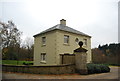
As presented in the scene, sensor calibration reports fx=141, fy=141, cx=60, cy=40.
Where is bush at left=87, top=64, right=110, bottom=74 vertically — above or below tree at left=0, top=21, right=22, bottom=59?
below

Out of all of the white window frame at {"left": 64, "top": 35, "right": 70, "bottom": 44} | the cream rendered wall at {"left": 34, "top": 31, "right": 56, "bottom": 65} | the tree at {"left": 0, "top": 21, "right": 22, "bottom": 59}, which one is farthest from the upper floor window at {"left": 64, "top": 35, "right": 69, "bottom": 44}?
the tree at {"left": 0, "top": 21, "right": 22, "bottom": 59}

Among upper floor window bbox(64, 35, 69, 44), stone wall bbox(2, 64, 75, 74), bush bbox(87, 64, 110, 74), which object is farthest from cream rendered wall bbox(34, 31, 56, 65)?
bush bbox(87, 64, 110, 74)

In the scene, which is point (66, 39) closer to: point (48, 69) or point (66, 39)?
point (66, 39)

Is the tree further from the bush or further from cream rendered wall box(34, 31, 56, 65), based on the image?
the bush

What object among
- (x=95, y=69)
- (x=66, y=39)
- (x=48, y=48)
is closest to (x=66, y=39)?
(x=66, y=39)

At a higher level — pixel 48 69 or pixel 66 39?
pixel 66 39

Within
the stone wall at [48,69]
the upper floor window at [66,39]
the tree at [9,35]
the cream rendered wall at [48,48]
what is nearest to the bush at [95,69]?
the stone wall at [48,69]

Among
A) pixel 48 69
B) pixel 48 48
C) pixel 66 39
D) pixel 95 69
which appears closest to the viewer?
pixel 48 69

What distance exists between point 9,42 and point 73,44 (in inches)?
630

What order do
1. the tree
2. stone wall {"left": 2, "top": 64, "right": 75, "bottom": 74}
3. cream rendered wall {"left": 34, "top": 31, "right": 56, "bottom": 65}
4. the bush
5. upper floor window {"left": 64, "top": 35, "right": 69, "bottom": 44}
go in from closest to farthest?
stone wall {"left": 2, "top": 64, "right": 75, "bottom": 74} < the bush < cream rendered wall {"left": 34, "top": 31, "right": 56, "bottom": 65} < upper floor window {"left": 64, "top": 35, "right": 69, "bottom": 44} < the tree

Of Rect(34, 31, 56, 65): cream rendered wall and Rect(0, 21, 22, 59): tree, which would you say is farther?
Rect(0, 21, 22, 59): tree

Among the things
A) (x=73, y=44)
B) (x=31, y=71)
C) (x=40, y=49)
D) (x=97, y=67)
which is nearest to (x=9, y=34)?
(x=40, y=49)

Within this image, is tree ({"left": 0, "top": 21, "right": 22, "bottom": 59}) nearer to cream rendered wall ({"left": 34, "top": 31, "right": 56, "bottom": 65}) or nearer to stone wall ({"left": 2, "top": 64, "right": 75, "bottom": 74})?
cream rendered wall ({"left": 34, "top": 31, "right": 56, "bottom": 65})

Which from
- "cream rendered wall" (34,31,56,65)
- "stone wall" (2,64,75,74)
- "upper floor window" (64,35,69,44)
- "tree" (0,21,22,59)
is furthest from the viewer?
"tree" (0,21,22,59)
